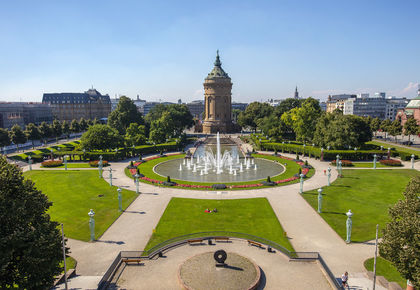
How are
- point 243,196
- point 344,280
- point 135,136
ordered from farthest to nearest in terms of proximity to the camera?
point 135,136, point 243,196, point 344,280

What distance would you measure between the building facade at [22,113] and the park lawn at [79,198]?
7551 cm

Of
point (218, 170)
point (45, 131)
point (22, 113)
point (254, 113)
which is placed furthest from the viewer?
point (22, 113)

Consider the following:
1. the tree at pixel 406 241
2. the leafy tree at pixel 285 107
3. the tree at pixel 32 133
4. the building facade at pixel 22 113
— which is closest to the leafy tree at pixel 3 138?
the tree at pixel 32 133

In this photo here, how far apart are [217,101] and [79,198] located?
98540 millimetres

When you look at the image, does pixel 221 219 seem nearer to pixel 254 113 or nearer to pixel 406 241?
pixel 406 241

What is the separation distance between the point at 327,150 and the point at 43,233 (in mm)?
59164

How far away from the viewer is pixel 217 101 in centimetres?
13162

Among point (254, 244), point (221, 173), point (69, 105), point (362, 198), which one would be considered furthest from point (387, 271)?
point (69, 105)

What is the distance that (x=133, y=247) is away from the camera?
2625cm

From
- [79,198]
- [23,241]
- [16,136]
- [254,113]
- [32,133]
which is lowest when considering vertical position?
[79,198]

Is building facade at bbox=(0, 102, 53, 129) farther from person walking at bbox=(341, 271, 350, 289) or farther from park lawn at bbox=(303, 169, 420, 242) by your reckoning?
person walking at bbox=(341, 271, 350, 289)

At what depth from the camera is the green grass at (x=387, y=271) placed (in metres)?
21.2

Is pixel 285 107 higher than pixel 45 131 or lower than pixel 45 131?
higher

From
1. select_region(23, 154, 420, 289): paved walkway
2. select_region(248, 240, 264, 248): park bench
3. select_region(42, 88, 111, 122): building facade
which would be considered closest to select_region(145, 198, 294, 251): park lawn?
select_region(23, 154, 420, 289): paved walkway
